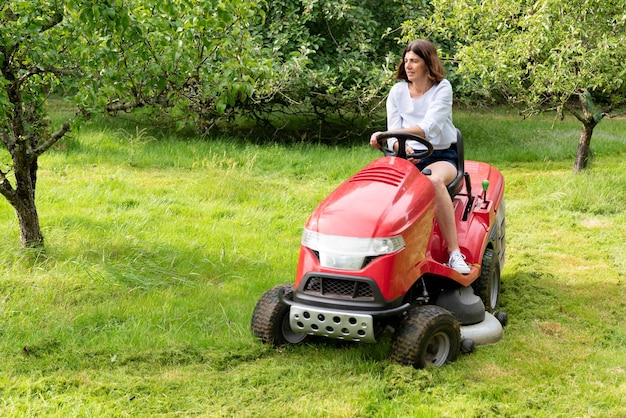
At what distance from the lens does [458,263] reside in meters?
4.41

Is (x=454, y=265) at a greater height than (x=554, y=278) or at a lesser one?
greater

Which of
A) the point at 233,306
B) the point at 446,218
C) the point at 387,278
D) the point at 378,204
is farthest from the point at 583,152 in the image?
the point at 387,278

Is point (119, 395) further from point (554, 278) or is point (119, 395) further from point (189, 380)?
point (554, 278)

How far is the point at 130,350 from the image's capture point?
4.32 metres

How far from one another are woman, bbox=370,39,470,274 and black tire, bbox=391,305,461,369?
40 cm

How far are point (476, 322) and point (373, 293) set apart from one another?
942mm

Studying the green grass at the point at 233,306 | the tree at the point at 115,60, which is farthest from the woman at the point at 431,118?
the tree at the point at 115,60

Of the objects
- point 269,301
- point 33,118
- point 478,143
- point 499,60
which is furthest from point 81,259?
point 478,143

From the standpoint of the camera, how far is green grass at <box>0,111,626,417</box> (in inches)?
150

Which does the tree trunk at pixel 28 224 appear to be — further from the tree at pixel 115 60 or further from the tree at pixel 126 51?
the tree at pixel 126 51

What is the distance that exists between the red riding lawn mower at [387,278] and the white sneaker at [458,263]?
0.13ft

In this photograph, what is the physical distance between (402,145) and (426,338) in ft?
3.72

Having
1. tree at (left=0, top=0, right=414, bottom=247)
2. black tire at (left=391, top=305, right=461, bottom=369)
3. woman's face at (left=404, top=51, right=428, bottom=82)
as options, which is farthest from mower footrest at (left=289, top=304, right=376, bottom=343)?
woman's face at (left=404, top=51, right=428, bottom=82)

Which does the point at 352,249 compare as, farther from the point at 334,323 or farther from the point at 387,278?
the point at 334,323
